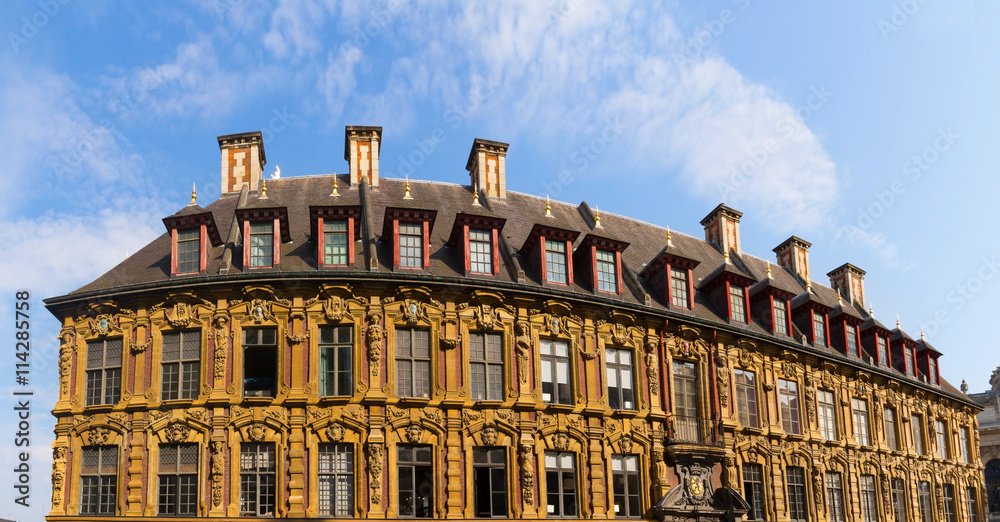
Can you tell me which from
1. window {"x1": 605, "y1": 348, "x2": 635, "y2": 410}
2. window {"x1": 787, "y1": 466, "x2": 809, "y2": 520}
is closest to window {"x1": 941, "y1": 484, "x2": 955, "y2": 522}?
window {"x1": 787, "y1": 466, "x2": 809, "y2": 520}

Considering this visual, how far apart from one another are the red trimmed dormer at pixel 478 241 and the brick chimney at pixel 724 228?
15.8m

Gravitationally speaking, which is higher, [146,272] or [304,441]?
[146,272]

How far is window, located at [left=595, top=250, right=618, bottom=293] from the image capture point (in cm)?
3728

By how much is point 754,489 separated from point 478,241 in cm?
1389

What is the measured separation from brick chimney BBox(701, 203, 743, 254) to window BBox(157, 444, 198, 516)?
2594 cm

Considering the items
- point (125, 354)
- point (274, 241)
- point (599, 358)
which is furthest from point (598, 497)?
point (125, 354)

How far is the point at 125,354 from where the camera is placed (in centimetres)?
3284

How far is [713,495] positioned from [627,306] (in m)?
7.31

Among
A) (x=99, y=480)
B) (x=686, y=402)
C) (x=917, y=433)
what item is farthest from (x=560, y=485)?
(x=917, y=433)

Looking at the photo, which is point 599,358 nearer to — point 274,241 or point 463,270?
point 463,270

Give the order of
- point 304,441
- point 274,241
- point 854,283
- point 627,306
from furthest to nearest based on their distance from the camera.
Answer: point 854,283
point 627,306
point 274,241
point 304,441

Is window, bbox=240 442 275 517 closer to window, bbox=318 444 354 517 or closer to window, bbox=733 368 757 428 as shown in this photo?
window, bbox=318 444 354 517

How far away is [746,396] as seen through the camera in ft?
130

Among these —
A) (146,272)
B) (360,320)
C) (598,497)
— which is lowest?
(598,497)
